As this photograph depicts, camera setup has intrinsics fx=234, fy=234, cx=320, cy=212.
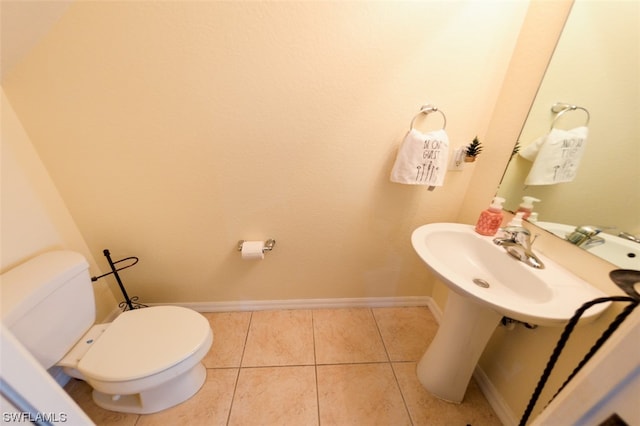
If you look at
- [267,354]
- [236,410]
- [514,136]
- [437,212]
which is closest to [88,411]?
[236,410]

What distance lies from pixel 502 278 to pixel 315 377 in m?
1.02

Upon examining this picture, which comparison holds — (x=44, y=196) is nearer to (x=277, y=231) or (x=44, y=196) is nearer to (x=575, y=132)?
(x=277, y=231)

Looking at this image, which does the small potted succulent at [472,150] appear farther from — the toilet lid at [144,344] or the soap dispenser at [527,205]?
the toilet lid at [144,344]

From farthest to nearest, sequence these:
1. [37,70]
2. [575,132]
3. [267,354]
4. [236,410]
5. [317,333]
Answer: [317,333] < [267,354] < [236,410] < [37,70] < [575,132]

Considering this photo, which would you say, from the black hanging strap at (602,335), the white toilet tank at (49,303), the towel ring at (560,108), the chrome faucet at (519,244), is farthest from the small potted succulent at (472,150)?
the white toilet tank at (49,303)

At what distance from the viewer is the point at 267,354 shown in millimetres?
1348

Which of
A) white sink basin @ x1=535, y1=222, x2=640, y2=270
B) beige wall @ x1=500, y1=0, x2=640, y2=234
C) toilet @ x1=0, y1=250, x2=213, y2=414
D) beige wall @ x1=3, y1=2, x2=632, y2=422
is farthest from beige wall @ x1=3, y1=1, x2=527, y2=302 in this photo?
white sink basin @ x1=535, y1=222, x2=640, y2=270

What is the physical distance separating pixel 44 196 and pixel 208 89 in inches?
36.7

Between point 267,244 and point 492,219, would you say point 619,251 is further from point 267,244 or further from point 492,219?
point 267,244

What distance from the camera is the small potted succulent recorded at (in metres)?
1.15

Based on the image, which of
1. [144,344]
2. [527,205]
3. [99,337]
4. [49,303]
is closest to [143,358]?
[144,344]

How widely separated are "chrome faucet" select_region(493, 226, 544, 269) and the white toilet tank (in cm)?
179

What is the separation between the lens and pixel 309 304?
1620 mm

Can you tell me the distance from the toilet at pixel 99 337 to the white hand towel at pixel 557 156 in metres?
1.57
